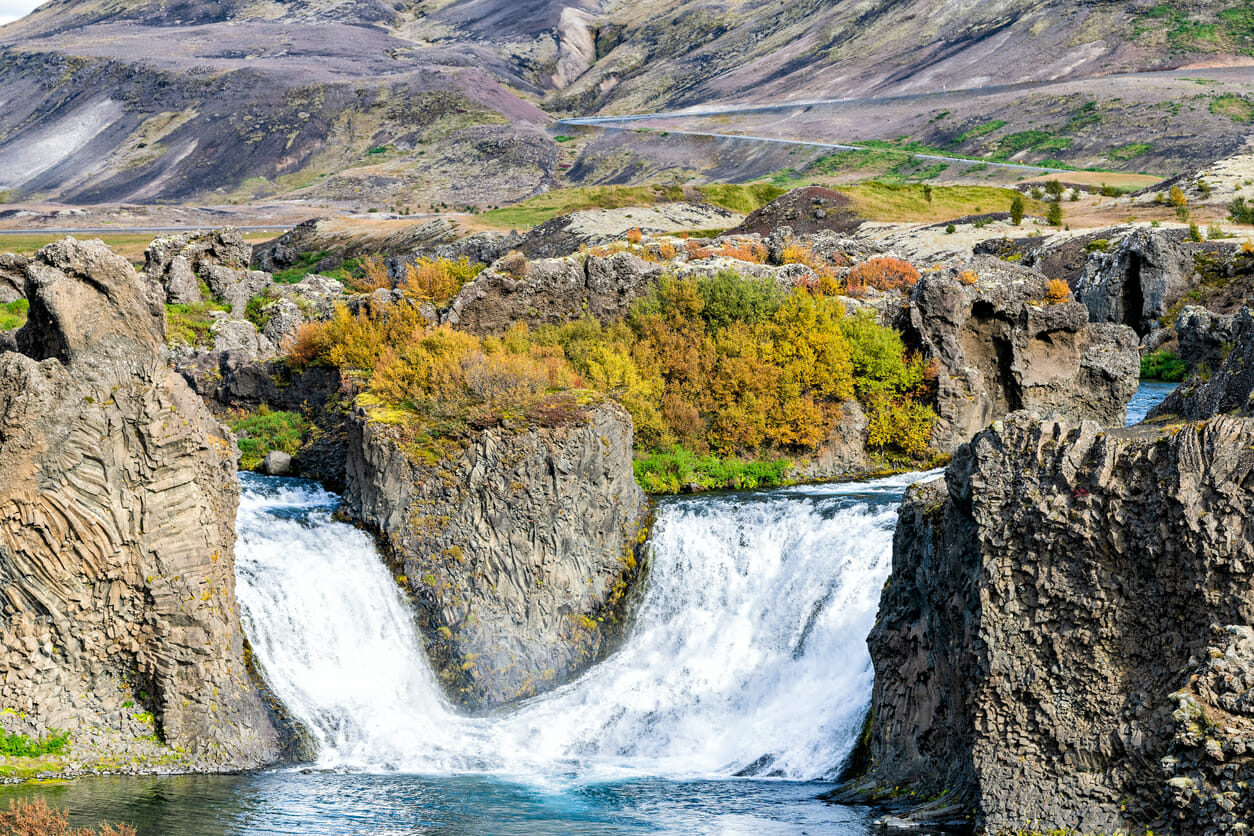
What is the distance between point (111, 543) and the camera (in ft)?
62.4

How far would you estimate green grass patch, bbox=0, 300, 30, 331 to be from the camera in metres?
40.8

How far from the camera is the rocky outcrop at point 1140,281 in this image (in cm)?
4906

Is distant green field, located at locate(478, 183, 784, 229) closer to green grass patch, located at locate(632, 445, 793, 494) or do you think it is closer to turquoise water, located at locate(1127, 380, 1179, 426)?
turquoise water, located at locate(1127, 380, 1179, 426)

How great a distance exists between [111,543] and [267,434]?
521 inches

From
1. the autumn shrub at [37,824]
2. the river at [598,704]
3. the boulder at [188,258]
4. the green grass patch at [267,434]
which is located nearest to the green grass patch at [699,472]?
the river at [598,704]

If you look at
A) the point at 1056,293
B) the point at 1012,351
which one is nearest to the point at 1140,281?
the point at 1056,293

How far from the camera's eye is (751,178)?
125750 mm

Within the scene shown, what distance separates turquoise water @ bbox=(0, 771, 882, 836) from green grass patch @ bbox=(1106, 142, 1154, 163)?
95817 millimetres

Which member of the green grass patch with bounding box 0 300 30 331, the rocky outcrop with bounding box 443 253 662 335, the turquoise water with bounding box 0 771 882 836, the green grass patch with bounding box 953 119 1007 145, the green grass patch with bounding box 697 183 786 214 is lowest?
the turquoise water with bounding box 0 771 882 836

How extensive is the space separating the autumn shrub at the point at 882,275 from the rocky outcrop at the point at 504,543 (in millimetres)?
16436

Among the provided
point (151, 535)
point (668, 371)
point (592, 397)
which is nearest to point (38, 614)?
point (151, 535)

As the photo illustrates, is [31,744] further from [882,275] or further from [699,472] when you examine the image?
[882,275]

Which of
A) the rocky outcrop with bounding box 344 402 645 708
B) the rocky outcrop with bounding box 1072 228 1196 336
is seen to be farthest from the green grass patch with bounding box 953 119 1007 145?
the rocky outcrop with bounding box 344 402 645 708

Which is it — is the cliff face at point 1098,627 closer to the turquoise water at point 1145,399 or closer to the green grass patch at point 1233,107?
the turquoise water at point 1145,399
